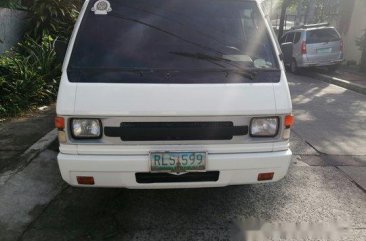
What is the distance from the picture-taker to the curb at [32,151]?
13.7ft

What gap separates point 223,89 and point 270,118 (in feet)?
1.52

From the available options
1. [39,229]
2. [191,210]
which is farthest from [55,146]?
[191,210]

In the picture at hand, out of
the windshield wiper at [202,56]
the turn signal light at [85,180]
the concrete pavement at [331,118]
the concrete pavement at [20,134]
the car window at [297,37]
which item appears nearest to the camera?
the turn signal light at [85,180]

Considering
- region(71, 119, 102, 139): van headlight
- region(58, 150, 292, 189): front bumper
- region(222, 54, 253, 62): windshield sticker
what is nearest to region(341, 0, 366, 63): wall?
region(222, 54, 253, 62): windshield sticker

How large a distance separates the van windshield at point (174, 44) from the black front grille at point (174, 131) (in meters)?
0.37

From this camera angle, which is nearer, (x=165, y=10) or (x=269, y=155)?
(x=269, y=155)

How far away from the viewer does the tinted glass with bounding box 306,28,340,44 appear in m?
14.5

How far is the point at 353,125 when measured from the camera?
7250 mm

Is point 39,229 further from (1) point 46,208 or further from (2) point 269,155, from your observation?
(2) point 269,155

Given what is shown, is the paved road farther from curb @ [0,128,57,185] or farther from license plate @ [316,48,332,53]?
license plate @ [316,48,332,53]

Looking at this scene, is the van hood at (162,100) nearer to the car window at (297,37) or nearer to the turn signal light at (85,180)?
the turn signal light at (85,180)

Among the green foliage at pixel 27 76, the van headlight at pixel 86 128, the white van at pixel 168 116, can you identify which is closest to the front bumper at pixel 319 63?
the green foliage at pixel 27 76

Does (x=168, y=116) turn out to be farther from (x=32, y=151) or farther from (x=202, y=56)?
(x=32, y=151)

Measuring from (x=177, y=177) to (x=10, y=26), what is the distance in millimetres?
6544
